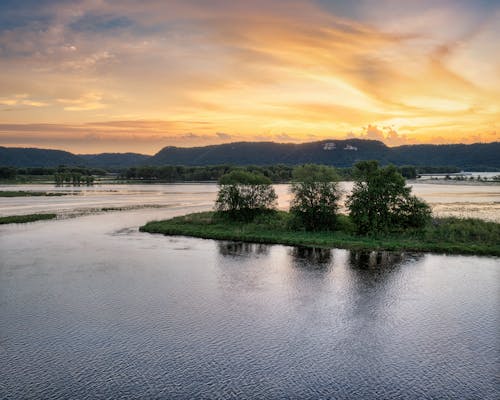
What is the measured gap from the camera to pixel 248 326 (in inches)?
811

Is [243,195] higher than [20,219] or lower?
higher

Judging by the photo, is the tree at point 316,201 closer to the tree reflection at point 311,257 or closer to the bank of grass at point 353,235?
the bank of grass at point 353,235

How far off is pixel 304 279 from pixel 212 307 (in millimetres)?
8141

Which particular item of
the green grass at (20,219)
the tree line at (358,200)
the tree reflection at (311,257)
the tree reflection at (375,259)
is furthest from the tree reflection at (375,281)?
the green grass at (20,219)

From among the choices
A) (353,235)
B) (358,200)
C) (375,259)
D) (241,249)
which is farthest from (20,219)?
(375,259)

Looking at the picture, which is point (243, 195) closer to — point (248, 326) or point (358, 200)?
point (358, 200)

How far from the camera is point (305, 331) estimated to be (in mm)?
19953

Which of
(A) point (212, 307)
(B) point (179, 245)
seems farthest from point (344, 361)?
(B) point (179, 245)

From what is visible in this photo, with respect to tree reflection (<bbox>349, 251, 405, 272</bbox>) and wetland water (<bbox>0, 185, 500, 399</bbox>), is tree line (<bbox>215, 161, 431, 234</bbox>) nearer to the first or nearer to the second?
tree reflection (<bbox>349, 251, 405, 272</bbox>)

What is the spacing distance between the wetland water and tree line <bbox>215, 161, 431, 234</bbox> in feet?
28.7

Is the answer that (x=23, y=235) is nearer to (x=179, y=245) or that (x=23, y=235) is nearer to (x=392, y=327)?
(x=179, y=245)

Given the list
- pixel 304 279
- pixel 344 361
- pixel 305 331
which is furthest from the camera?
pixel 304 279

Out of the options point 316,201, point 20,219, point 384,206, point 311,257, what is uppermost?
point 316,201

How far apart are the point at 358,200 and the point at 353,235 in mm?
3773
